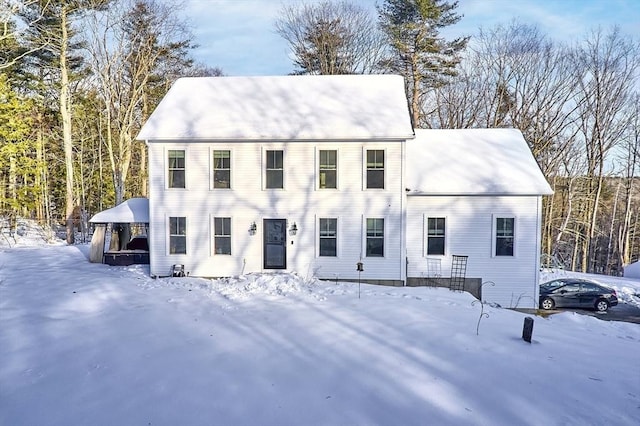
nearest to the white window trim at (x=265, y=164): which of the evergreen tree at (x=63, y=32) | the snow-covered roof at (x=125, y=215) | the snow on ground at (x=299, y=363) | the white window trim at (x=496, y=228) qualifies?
the snow-covered roof at (x=125, y=215)

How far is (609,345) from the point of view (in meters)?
6.16

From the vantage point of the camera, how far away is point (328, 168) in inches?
466

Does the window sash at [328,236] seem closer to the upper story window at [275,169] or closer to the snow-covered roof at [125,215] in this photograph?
the upper story window at [275,169]

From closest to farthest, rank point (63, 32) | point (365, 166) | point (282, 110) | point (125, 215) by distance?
point (365, 166) → point (282, 110) → point (125, 215) → point (63, 32)

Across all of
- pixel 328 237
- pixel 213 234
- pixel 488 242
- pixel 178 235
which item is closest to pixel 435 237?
pixel 488 242

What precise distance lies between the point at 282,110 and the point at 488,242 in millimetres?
7890

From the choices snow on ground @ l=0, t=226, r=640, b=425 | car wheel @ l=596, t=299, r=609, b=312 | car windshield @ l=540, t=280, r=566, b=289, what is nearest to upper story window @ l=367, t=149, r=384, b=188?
snow on ground @ l=0, t=226, r=640, b=425

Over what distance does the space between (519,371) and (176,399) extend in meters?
4.02

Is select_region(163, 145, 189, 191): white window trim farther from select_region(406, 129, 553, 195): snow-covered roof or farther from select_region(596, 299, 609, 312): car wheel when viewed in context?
select_region(596, 299, 609, 312): car wheel

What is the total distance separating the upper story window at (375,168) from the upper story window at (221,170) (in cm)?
432

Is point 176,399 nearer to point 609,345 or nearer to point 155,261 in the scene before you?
point 609,345

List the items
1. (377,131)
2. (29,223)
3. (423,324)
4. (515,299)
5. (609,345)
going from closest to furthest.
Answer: (609,345) < (423,324) < (377,131) < (515,299) < (29,223)

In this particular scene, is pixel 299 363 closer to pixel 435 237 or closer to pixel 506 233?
pixel 435 237

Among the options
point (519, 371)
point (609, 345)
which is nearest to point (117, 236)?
point (519, 371)
